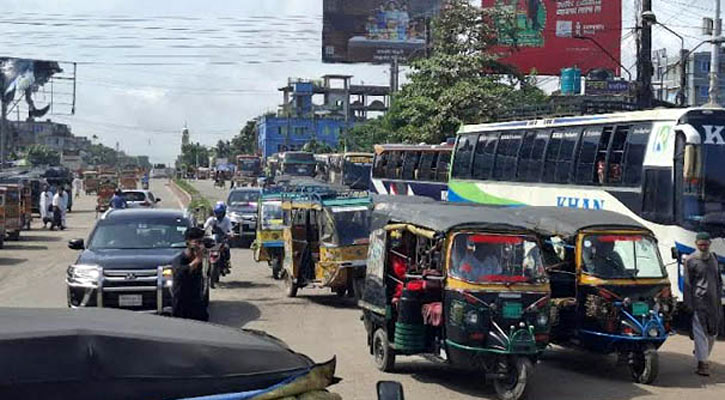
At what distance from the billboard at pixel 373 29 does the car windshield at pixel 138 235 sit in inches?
1816

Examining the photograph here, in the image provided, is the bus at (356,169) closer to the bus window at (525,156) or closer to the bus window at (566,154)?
the bus window at (525,156)

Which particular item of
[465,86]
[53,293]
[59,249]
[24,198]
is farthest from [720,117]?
[24,198]

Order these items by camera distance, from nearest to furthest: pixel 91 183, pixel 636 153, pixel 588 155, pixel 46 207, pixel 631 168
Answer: pixel 636 153 → pixel 631 168 → pixel 588 155 → pixel 46 207 → pixel 91 183

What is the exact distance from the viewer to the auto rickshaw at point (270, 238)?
21.6 m

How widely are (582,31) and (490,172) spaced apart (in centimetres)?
3582

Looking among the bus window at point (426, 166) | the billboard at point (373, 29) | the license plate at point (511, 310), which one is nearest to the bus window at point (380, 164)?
the bus window at point (426, 166)

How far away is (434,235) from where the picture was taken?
1114cm

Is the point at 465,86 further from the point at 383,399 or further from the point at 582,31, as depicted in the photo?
the point at 383,399

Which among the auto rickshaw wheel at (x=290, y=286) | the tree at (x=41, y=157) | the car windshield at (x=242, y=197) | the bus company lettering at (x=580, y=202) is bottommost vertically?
the auto rickshaw wheel at (x=290, y=286)

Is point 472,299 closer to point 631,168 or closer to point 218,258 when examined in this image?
point 631,168

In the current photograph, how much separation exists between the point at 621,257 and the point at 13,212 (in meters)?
25.1

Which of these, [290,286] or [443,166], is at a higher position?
[443,166]

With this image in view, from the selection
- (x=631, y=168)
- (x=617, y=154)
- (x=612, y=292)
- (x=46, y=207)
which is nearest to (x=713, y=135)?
(x=631, y=168)

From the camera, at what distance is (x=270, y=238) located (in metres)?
21.6
